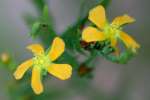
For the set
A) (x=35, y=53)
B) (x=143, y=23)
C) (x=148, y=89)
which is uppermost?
(x=35, y=53)

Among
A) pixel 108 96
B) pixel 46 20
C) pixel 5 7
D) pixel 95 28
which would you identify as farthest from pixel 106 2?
pixel 5 7

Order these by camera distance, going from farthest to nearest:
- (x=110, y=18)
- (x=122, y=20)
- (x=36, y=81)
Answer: (x=110, y=18) → (x=122, y=20) → (x=36, y=81)

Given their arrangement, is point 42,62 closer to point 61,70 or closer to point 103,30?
point 61,70

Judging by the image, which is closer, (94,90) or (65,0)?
(94,90)

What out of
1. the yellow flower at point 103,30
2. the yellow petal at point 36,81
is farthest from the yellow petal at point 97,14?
the yellow petal at point 36,81

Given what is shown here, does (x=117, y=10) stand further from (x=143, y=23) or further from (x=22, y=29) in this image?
(x=22, y=29)

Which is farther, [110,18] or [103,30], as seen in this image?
[110,18]

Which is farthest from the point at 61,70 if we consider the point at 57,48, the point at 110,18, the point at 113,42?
the point at 110,18
